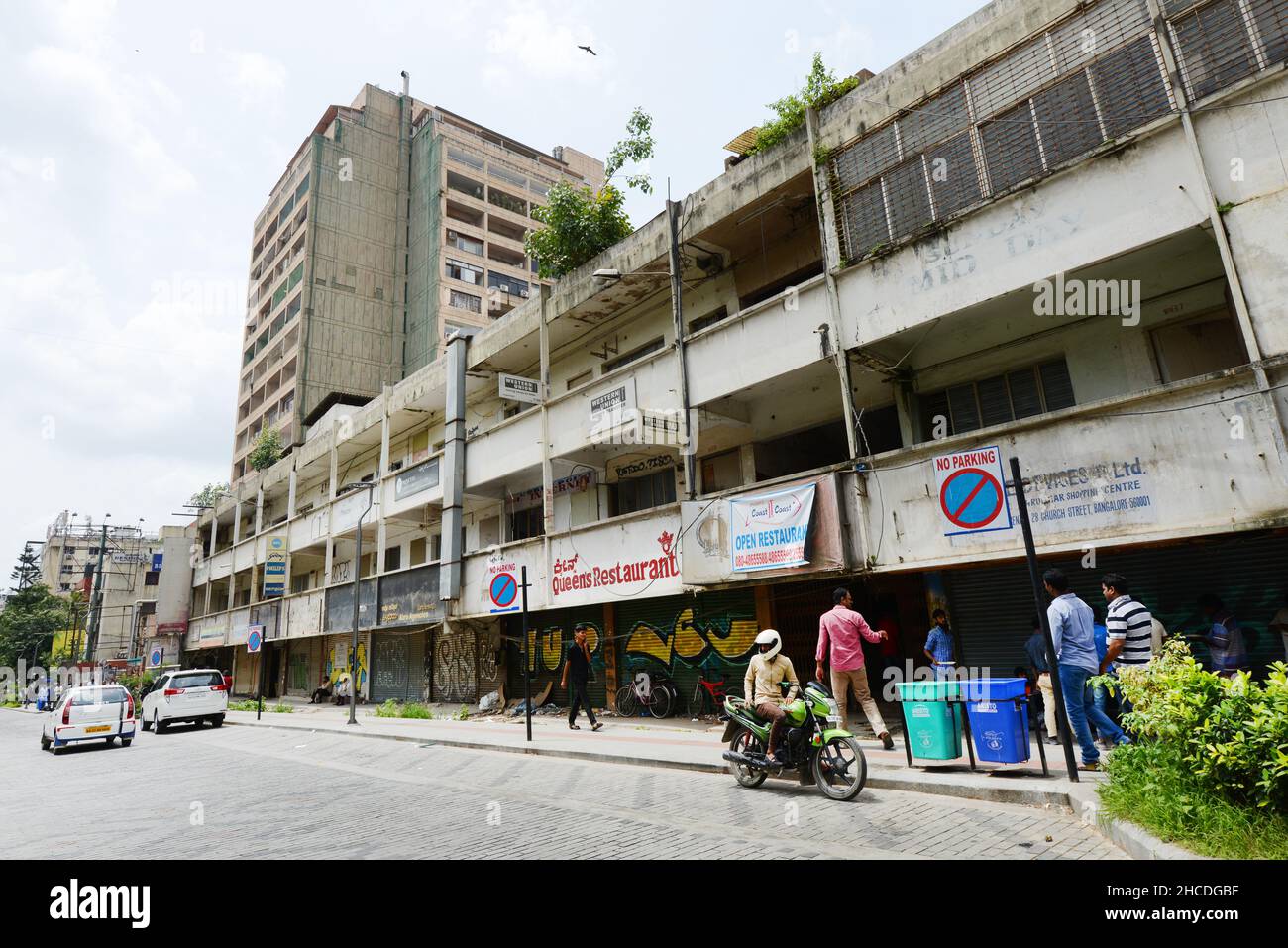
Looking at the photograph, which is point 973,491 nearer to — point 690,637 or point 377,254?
point 690,637

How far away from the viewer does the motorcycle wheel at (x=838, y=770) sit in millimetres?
6930

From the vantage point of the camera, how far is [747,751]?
7945 millimetres

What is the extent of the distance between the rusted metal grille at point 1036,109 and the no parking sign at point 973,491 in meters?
3.84

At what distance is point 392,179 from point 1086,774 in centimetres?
5991

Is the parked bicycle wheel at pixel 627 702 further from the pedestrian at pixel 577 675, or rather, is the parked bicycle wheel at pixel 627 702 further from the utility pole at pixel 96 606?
the utility pole at pixel 96 606

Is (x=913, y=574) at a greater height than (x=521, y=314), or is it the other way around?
Answer: (x=521, y=314)

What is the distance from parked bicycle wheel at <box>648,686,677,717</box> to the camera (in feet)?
54.2

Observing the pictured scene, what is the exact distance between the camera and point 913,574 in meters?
13.4

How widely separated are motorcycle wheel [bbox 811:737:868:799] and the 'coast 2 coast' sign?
16.8 ft

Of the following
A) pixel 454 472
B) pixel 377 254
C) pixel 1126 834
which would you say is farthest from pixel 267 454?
pixel 1126 834

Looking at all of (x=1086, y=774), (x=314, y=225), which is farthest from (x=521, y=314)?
(x=314, y=225)
